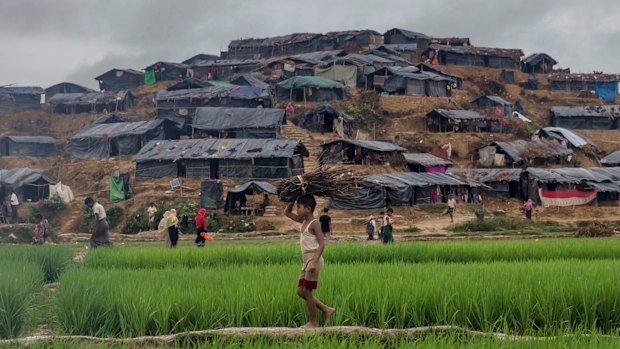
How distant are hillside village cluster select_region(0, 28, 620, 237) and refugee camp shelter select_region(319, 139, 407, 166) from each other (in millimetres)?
109

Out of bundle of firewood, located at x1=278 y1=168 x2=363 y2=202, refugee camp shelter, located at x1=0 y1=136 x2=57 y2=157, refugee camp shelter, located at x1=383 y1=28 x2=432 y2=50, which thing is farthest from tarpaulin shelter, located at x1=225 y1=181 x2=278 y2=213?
Result: refugee camp shelter, located at x1=383 y1=28 x2=432 y2=50

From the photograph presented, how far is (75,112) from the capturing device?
62031 mm

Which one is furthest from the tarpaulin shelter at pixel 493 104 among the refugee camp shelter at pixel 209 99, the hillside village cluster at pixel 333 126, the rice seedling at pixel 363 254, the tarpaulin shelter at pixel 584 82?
the rice seedling at pixel 363 254

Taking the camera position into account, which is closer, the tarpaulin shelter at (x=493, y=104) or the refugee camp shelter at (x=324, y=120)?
the refugee camp shelter at (x=324, y=120)

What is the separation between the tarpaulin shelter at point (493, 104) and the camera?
193 ft

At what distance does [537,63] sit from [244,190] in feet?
158

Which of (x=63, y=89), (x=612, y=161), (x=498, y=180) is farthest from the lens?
(x=63, y=89)

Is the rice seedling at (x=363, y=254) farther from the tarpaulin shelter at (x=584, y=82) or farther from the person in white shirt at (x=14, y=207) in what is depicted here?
the tarpaulin shelter at (x=584, y=82)

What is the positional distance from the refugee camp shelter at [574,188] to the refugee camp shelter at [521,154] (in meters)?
6.47

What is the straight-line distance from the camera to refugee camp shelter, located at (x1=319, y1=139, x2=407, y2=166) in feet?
140

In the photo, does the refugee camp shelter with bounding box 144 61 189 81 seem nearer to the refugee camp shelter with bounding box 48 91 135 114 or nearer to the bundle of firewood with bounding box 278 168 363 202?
the refugee camp shelter with bounding box 48 91 135 114

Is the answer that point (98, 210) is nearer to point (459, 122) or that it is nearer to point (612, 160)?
point (459, 122)

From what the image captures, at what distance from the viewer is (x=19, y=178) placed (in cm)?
4156

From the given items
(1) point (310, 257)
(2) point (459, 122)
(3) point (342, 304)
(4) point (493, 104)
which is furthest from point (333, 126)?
(3) point (342, 304)
